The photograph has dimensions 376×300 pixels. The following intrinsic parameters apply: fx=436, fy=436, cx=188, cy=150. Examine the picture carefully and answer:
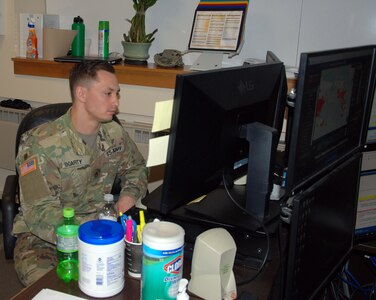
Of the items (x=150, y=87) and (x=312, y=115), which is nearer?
(x=312, y=115)

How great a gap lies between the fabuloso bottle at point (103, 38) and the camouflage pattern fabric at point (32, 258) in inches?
55.7

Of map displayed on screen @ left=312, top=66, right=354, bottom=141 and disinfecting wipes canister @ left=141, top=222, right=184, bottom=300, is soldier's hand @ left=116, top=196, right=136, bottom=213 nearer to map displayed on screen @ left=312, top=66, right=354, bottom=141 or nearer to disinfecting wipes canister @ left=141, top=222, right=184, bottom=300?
disinfecting wipes canister @ left=141, top=222, right=184, bottom=300

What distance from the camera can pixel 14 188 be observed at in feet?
5.50

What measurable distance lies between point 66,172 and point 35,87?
139 centimetres

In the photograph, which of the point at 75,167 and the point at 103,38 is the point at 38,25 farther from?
the point at 75,167

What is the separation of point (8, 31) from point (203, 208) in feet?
7.32

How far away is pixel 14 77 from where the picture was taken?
9.37 feet

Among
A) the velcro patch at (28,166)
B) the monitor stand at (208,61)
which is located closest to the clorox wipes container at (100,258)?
the velcro patch at (28,166)

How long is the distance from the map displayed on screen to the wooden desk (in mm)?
376

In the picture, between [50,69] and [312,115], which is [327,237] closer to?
[312,115]

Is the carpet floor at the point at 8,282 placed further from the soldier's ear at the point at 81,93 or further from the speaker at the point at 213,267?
the speaker at the point at 213,267

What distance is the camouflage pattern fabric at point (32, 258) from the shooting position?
1.38 metres

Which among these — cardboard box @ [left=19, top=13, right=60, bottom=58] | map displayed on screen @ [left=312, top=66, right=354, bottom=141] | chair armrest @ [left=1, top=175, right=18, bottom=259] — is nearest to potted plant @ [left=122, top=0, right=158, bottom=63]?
cardboard box @ [left=19, top=13, right=60, bottom=58]

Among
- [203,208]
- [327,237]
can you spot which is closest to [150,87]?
[203,208]
